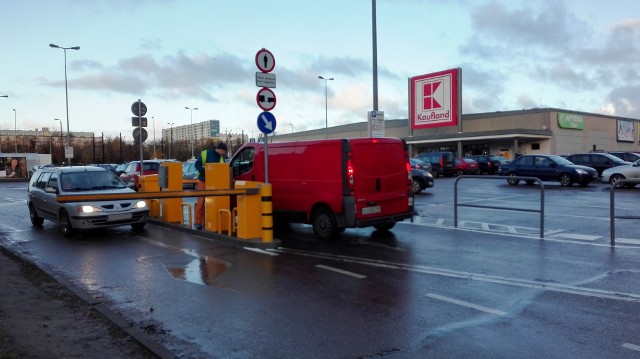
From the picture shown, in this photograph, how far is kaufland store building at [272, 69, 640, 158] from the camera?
50803 mm

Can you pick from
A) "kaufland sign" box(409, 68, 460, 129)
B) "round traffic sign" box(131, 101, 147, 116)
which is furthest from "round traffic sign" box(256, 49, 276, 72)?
"kaufland sign" box(409, 68, 460, 129)

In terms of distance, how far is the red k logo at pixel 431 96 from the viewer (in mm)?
51247

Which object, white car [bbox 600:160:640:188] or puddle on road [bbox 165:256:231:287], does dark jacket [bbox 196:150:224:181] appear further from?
white car [bbox 600:160:640:188]

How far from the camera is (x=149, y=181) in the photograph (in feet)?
46.1

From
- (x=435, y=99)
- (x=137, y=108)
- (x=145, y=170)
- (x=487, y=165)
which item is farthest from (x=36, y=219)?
(x=435, y=99)

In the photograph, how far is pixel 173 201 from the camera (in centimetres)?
1303

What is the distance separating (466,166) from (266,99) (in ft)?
95.0

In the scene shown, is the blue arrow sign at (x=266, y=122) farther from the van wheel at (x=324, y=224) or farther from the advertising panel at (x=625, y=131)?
the advertising panel at (x=625, y=131)

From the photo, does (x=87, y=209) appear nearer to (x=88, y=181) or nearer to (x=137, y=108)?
(x=88, y=181)

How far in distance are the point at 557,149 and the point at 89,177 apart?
51260 millimetres

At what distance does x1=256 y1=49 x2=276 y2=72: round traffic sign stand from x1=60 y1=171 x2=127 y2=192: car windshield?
4837 mm

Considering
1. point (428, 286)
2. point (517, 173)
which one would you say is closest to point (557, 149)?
point (517, 173)

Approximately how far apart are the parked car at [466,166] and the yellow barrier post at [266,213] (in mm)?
28943

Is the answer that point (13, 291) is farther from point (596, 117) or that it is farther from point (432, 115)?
point (596, 117)
